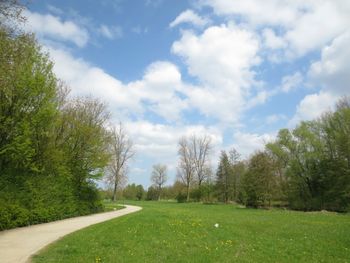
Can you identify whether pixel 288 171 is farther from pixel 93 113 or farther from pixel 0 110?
pixel 0 110

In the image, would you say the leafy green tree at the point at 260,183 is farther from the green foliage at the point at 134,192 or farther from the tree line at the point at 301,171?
the green foliage at the point at 134,192

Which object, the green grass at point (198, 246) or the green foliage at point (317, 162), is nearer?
the green grass at point (198, 246)

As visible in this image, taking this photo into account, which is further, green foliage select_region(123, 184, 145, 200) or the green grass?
green foliage select_region(123, 184, 145, 200)

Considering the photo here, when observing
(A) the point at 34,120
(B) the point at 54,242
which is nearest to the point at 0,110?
(A) the point at 34,120

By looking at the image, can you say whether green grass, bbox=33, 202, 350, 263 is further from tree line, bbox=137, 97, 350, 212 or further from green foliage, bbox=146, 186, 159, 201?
green foliage, bbox=146, 186, 159, 201

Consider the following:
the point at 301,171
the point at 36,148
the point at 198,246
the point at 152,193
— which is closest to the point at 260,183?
the point at 301,171

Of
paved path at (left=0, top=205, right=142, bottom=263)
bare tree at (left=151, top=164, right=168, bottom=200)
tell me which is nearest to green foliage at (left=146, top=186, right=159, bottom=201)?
bare tree at (left=151, top=164, right=168, bottom=200)

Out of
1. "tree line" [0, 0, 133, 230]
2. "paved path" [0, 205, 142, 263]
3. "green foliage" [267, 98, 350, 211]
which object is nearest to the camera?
"paved path" [0, 205, 142, 263]

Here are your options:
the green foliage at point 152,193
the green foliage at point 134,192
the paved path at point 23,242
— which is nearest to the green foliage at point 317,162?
the paved path at point 23,242

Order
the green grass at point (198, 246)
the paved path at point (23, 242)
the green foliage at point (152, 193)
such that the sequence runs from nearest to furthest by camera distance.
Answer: the green grass at point (198, 246), the paved path at point (23, 242), the green foliage at point (152, 193)

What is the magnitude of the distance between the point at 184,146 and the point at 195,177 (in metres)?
7.96

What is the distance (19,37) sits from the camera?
10359 mm

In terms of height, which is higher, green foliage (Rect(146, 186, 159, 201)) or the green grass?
green foliage (Rect(146, 186, 159, 201))

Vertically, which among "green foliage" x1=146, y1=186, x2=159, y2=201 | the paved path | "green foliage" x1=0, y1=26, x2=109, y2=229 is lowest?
the paved path
